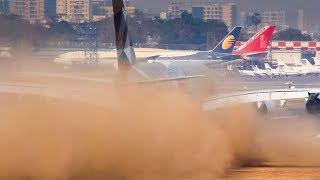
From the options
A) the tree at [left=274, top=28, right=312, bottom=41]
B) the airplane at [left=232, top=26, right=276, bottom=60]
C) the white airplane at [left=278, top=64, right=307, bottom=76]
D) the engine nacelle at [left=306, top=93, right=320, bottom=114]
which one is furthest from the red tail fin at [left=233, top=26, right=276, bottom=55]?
the engine nacelle at [left=306, top=93, right=320, bottom=114]

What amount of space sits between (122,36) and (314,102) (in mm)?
8259

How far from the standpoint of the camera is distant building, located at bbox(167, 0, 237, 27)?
39.7 meters

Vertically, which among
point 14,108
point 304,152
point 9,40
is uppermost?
point 9,40

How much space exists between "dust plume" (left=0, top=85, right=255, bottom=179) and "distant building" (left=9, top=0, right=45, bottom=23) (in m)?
2.21

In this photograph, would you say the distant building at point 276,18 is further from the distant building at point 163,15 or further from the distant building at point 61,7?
the distant building at point 61,7

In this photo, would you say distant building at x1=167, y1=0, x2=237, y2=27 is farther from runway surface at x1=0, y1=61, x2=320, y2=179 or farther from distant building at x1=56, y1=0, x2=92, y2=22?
distant building at x1=56, y1=0, x2=92, y2=22

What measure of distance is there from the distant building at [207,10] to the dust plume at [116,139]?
45.5 ft

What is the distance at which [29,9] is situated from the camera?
26.1m

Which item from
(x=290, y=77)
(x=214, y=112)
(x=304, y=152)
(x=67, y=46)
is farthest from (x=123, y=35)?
(x=290, y=77)

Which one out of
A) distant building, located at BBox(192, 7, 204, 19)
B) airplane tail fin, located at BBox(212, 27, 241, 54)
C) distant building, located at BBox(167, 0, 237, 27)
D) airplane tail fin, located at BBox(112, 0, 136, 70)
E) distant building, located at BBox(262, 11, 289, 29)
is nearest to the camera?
airplane tail fin, located at BBox(112, 0, 136, 70)

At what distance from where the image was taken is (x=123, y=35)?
29266mm

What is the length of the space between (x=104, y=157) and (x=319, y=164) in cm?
599

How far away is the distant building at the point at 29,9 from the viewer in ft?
82.8

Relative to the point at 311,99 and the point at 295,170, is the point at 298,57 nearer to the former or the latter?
the point at 311,99
